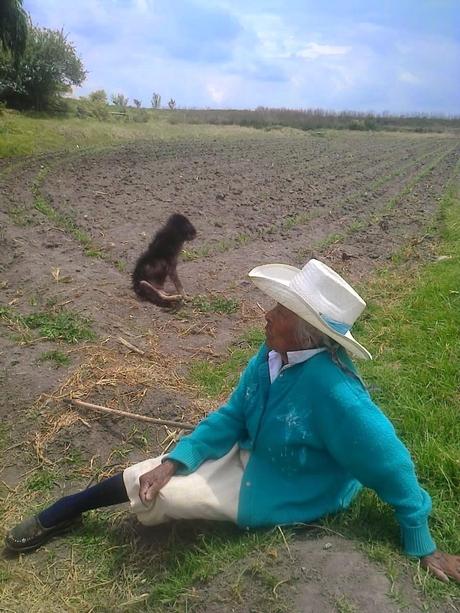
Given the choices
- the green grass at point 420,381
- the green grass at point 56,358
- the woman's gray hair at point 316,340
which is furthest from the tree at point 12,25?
the woman's gray hair at point 316,340

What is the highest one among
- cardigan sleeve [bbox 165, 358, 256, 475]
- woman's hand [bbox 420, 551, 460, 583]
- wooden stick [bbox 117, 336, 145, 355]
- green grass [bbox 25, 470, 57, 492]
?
cardigan sleeve [bbox 165, 358, 256, 475]

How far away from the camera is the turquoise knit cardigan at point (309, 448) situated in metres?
2.51

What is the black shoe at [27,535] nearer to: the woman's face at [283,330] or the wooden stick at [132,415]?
the wooden stick at [132,415]

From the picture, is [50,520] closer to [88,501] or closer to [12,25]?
[88,501]

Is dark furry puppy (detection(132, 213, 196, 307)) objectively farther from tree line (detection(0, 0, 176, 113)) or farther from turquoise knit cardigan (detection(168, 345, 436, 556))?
tree line (detection(0, 0, 176, 113))

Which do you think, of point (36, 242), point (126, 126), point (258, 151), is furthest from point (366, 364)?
point (126, 126)

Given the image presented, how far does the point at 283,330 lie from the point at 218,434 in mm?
657

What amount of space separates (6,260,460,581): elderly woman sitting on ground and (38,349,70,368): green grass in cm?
180

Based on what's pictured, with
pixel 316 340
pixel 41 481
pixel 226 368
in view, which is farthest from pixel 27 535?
pixel 226 368

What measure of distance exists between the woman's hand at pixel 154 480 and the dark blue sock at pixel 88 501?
0.20 metres

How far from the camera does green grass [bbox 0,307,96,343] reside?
211 inches

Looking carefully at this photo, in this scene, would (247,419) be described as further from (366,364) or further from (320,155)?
(320,155)

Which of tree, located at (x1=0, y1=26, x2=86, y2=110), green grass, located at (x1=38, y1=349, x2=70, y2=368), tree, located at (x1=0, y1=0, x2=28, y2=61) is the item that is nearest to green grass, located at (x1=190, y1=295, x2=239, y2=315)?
green grass, located at (x1=38, y1=349, x2=70, y2=368)

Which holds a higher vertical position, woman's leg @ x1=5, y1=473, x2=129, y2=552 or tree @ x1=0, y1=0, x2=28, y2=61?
tree @ x1=0, y1=0, x2=28, y2=61
